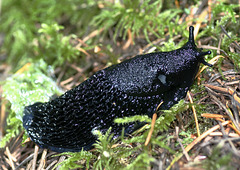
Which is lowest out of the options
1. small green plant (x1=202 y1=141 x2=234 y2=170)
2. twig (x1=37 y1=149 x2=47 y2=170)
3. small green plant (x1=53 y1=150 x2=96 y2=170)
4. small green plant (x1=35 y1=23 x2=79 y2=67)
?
twig (x1=37 y1=149 x2=47 y2=170)

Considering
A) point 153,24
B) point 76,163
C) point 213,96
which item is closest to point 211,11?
point 153,24

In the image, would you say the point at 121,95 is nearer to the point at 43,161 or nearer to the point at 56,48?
the point at 43,161

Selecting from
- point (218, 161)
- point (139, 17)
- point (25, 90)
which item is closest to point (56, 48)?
point (25, 90)

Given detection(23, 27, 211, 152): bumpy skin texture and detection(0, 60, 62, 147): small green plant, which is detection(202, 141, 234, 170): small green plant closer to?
detection(23, 27, 211, 152): bumpy skin texture

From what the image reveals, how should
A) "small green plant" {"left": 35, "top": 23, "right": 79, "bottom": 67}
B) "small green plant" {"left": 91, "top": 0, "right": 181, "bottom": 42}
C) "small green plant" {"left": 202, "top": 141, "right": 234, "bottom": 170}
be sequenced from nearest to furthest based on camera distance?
1. "small green plant" {"left": 202, "top": 141, "right": 234, "bottom": 170}
2. "small green plant" {"left": 91, "top": 0, "right": 181, "bottom": 42}
3. "small green plant" {"left": 35, "top": 23, "right": 79, "bottom": 67}

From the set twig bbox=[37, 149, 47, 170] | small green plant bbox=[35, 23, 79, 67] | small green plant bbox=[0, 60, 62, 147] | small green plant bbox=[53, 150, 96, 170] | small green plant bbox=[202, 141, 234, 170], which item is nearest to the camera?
small green plant bbox=[202, 141, 234, 170]

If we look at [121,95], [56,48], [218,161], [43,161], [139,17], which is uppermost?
[139,17]

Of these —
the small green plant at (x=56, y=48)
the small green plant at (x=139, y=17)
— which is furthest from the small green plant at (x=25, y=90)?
the small green plant at (x=139, y=17)

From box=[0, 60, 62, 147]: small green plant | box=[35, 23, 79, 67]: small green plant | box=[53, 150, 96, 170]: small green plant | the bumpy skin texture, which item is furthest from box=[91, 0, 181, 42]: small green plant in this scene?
box=[53, 150, 96, 170]: small green plant
